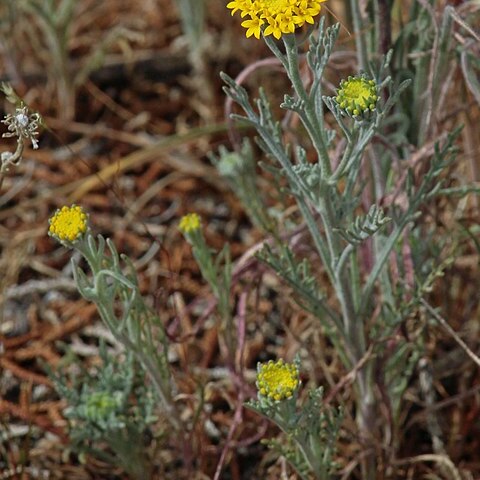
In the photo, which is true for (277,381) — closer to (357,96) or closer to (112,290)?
(112,290)

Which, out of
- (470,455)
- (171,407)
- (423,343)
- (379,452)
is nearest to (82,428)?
(171,407)

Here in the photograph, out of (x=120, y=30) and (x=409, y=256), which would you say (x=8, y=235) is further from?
(x=409, y=256)

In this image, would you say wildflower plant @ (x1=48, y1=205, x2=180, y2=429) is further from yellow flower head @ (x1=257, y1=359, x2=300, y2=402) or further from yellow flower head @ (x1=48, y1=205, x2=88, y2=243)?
yellow flower head @ (x1=257, y1=359, x2=300, y2=402)

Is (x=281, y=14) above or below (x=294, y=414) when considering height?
above

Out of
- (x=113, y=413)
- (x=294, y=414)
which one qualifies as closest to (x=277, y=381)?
(x=294, y=414)

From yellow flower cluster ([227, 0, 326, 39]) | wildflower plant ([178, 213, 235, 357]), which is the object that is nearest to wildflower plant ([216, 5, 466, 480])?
yellow flower cluster ([227, 0, 326, 39])

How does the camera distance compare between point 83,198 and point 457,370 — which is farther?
point 83,198

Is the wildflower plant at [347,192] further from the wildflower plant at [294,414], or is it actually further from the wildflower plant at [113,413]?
the wildflower plant at [113,413]
